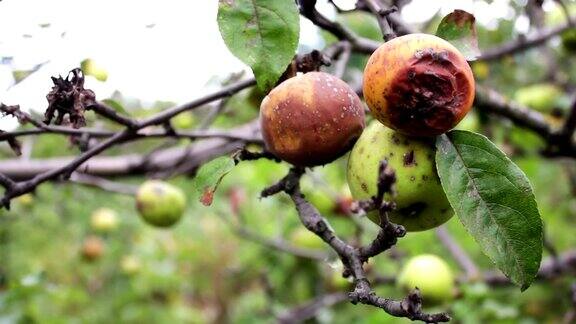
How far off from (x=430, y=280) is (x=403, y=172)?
54.6 inches

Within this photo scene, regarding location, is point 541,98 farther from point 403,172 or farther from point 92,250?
point 92,250

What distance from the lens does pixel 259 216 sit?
516 cm

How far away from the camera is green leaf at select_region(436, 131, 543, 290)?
1005 millimetres

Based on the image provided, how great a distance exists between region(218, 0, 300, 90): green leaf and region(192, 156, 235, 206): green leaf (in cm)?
19

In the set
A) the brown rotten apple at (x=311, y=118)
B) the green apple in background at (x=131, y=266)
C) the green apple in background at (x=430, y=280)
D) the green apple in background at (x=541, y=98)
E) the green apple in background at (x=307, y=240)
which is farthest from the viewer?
the green apple in background at (x=131, y=266)

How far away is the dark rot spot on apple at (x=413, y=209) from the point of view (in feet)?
3.71

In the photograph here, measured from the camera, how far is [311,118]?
110 centimetres

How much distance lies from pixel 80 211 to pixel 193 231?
4.44ft

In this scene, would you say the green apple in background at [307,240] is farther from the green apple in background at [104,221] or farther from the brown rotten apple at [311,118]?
the brown rotten apple at [311,118]

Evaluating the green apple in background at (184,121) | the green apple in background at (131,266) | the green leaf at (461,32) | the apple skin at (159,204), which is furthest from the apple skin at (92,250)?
the green leaf at (461,32)

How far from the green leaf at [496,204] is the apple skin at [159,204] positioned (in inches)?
63.9

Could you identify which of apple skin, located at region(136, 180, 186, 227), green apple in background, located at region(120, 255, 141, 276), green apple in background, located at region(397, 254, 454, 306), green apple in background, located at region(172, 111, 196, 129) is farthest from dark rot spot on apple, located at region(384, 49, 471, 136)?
green apple in background, located at region(120, 255, 141, 276)

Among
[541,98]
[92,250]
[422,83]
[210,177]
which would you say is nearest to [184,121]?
[541,98]

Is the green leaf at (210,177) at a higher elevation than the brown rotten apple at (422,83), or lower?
lower
